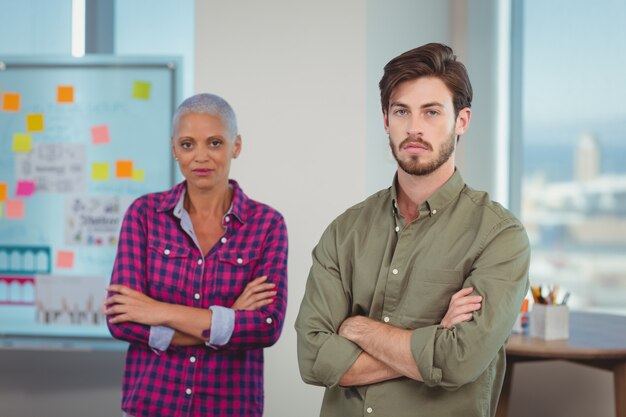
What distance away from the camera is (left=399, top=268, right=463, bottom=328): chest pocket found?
1796 millimetres

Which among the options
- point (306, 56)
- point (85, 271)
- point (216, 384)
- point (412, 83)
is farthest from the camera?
point (85, 271)

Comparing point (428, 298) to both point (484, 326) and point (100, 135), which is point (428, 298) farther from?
point (100, 135)

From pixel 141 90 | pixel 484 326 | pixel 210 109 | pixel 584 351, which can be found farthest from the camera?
pixel 141 90

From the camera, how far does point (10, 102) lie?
3.82 metres

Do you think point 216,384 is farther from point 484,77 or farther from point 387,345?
point 484,77

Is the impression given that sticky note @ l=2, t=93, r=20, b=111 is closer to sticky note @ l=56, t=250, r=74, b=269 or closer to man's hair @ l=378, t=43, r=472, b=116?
sticky note @ l=56, t=250, r=74, b=269

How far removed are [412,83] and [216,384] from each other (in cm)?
107

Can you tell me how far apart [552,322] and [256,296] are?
3.98 ft

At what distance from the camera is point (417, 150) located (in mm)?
1802

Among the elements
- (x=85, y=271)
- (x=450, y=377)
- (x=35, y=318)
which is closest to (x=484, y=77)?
(x=85, y=271)

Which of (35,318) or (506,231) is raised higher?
(506,231)

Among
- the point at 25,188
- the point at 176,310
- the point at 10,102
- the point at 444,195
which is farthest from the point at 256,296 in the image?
the point at 10,102

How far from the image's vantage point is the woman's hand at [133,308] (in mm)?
2242

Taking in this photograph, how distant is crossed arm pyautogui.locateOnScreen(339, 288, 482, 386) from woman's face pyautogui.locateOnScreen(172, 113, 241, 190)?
746 mm
